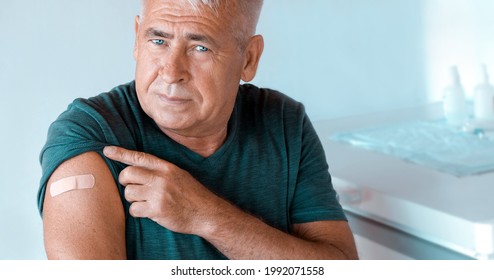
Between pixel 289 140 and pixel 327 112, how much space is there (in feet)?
3.33

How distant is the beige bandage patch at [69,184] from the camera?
53.4 inches

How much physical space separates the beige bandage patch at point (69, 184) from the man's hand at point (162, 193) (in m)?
0.06

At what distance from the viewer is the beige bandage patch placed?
136 centimetres

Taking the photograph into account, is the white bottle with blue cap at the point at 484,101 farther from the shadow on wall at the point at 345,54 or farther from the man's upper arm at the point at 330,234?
the man's upper arm at the point at 330,234

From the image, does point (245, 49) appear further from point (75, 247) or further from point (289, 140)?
point (75, 247)

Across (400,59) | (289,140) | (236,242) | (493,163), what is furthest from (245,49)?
(400,59)

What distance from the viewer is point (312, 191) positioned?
1676 millimetres

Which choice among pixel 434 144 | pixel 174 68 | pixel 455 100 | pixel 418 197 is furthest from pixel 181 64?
pixel 455 100

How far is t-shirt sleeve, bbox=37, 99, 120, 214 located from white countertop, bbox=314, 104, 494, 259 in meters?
0.84

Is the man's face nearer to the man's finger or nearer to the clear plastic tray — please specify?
the man's finger

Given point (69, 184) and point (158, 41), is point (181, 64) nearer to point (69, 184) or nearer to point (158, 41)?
point (158, 41)

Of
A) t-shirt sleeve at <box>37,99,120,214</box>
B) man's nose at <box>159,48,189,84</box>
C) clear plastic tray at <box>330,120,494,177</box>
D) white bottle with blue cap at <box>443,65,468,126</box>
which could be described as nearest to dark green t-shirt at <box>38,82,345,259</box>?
t-shirt sleeve at <box>37,99,120,214</box>

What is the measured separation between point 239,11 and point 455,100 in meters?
1.32
